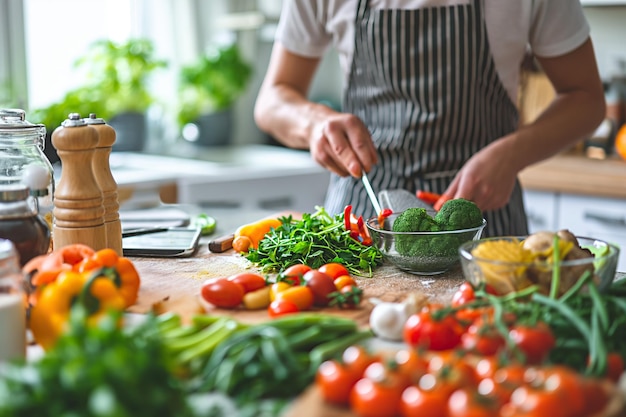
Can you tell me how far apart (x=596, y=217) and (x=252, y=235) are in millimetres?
1707

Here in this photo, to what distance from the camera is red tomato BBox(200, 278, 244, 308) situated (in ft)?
4.65

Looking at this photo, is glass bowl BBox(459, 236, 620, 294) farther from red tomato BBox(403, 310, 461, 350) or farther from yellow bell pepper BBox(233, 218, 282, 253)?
yellow bell pepper BBox(233, 218, 282, 253)

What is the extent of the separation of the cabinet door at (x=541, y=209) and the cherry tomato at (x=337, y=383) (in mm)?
2419

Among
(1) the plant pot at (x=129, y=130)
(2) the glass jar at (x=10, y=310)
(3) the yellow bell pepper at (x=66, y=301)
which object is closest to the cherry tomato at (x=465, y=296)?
(3) the yellow bell pepper at (x=66, y=301)

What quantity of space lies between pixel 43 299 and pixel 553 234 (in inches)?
32.2

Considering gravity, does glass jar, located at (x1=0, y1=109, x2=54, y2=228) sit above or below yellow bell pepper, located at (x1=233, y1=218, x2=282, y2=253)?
above

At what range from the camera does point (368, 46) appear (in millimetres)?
2268

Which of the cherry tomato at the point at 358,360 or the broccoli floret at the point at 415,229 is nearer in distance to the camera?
the cherry tomato at the point at 358,360

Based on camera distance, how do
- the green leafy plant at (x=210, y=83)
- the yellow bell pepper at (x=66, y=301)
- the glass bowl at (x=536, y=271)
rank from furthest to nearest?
the green leafy plant at (x=210, y=83) → the glass bowl at (x=536, y=271) → the yellow bell pepper at (x=66, y=301)

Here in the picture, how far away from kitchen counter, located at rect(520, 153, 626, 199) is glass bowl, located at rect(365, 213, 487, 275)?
5.25 ft

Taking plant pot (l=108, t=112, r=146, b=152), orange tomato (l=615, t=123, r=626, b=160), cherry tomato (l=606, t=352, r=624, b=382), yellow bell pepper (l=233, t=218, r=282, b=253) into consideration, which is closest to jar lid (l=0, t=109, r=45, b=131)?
yellow bell pepper (l=233, t=218, r=282, b=253)

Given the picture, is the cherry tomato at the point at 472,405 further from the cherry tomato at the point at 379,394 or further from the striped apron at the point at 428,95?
the striped apron at the point at 428,95

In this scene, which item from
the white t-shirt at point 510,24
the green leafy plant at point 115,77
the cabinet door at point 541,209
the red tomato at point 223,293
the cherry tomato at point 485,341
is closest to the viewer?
the cherry tomato at point 485,341

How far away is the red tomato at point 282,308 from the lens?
135cm
